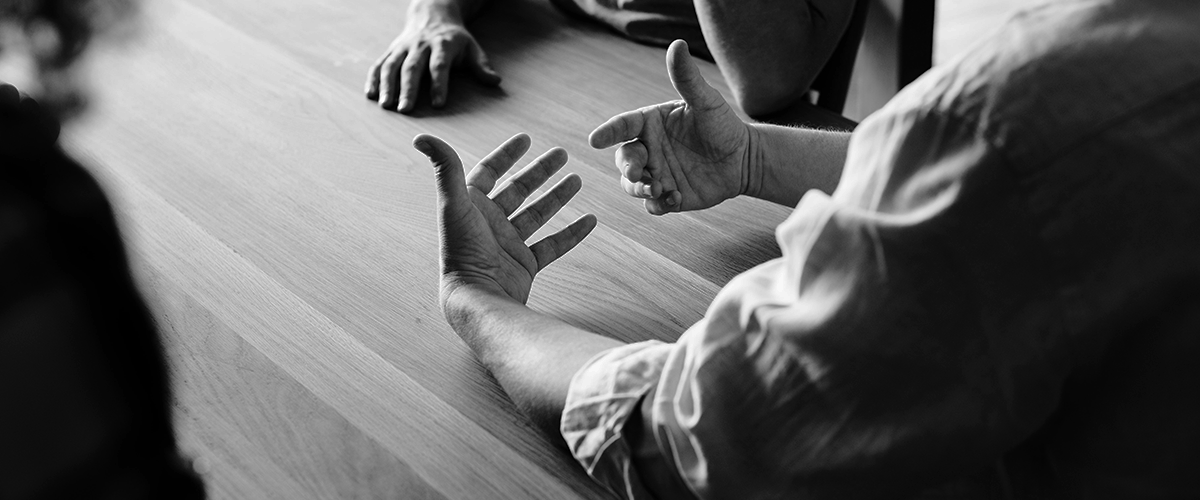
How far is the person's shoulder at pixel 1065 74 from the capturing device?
47cm

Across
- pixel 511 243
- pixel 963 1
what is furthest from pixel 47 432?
pixel 963 1

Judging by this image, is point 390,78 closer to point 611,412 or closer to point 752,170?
point 752,170

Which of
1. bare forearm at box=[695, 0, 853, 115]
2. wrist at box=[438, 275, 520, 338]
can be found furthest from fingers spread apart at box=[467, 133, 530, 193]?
bare forearm at box=[695, 0, 853, 115]

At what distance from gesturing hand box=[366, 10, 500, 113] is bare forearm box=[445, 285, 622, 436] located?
0.44 m

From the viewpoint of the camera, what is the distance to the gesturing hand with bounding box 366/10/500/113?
49.1 inches

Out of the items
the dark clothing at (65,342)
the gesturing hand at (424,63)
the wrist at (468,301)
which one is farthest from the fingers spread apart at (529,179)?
the dark clothing at (65,342)

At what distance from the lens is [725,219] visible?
1.04 meters

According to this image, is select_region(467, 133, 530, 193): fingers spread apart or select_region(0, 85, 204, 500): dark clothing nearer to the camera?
select_region(0, 85, 204, 500): dark clothing

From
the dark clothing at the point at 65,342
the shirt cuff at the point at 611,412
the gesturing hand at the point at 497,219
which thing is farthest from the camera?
the gesturing hand at the point at 497,219

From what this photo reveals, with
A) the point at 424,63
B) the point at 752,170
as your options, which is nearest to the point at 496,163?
the point at 752,170

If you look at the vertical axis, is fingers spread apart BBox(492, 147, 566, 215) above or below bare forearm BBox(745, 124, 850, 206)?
above

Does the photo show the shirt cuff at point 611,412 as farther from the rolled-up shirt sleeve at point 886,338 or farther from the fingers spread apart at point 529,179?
the fingers spread apart at point 529,179

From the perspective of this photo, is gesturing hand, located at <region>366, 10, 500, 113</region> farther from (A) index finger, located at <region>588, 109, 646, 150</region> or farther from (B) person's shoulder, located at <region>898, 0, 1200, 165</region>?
(B) person's shoulder, located at <region>898, 0, 1200, 165</region>

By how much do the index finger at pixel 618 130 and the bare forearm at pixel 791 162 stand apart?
0.42ft
